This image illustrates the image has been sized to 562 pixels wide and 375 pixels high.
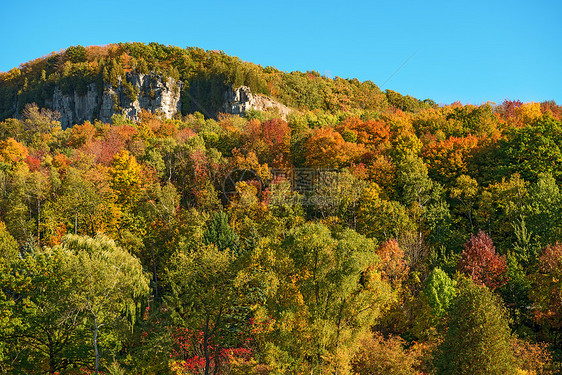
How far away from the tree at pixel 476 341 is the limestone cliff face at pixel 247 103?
70971 mm

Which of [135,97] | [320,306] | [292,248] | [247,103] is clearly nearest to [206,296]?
[292,248]

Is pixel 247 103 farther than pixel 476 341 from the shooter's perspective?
Yes

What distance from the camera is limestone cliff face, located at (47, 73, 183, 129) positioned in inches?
3986

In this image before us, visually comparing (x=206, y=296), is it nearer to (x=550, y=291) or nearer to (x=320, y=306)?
(x=320, y=306)

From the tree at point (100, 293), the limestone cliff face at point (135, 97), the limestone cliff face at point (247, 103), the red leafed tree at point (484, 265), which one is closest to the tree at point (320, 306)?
the tree at point (100, 293)

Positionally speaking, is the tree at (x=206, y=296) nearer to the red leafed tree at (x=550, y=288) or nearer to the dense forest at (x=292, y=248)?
the dense forest at (x=292, y=248)

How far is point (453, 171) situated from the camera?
147ft

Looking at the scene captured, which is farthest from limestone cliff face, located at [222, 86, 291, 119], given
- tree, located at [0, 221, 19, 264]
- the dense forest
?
tree, located at [0, 221, 19, 264]

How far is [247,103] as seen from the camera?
9025 centimetres

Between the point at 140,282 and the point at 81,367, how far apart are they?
626cm

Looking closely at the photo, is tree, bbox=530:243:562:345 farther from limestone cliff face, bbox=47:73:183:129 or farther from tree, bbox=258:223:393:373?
limestone cliff face, bbox=47:73:183:129

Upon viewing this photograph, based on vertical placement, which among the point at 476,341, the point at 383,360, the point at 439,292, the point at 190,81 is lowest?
the point at 383,360

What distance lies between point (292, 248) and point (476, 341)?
9.32 metres

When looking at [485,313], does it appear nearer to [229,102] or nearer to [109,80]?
[229,102]
